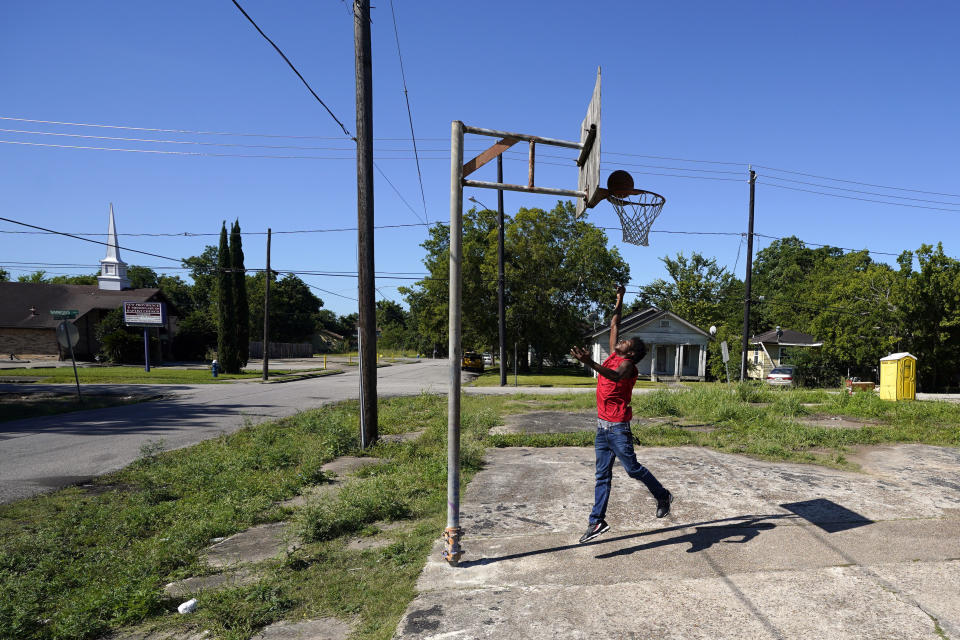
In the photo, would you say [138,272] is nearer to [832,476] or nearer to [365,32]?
[365,32]

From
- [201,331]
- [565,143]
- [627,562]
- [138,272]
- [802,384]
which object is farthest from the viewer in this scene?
[138,272]

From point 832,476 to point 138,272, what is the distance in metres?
115

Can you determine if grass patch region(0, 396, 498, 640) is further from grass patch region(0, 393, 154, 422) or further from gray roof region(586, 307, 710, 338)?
gray roof region(586, 307, 710, 338)

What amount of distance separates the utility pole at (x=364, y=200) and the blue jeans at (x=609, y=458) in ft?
18.8

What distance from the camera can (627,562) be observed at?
4.33 metres

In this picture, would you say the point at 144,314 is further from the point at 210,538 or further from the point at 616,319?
the point at 616,319

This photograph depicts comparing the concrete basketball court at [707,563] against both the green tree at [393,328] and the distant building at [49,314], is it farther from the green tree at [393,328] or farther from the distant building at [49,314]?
the green tree at [393,328]

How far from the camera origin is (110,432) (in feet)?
39.8

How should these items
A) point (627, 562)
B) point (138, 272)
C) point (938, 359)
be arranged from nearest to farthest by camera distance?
point (627, 562)
point (938, 359)
point (138, 272)

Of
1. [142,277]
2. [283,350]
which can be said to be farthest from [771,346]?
[142,277]

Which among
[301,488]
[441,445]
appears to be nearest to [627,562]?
[301,488]

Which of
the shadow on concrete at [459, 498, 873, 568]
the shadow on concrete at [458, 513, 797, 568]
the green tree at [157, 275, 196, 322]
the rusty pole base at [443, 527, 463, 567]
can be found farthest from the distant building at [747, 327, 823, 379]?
the green tree at [157, 275, 196, 322]

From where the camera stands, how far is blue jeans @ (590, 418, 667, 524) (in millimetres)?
4699

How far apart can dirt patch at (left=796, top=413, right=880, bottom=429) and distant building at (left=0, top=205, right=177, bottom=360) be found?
4837 centimetres
